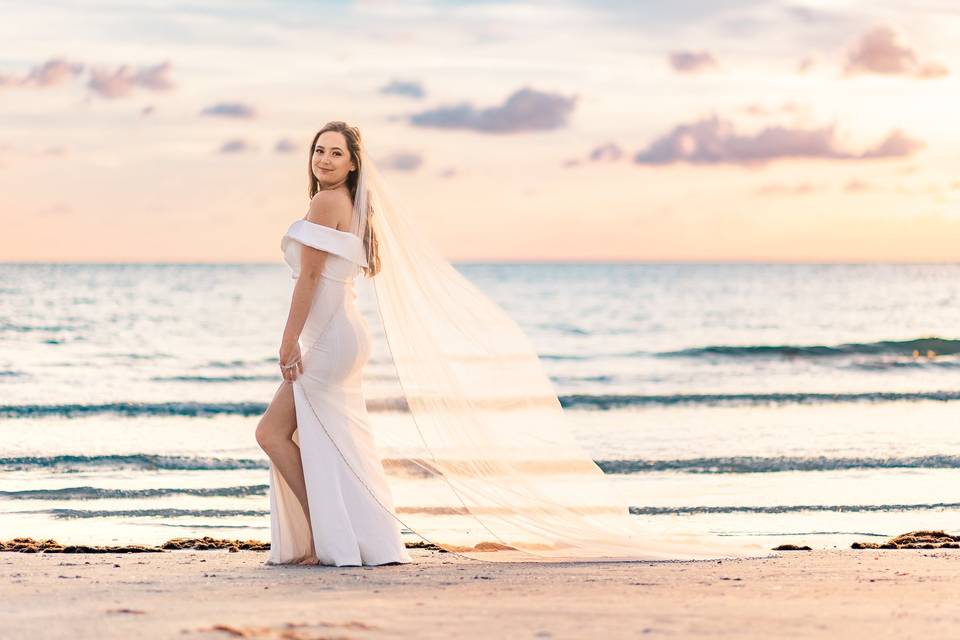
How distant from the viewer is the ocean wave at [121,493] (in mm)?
10234

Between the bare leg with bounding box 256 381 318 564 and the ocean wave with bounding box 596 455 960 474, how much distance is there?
6.15 meters

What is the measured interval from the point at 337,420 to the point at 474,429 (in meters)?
0.76

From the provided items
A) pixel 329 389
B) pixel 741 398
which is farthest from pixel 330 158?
pixel 741 398

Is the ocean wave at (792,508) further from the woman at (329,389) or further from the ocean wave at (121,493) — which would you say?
the woman at (329,389)

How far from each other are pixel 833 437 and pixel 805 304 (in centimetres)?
3961

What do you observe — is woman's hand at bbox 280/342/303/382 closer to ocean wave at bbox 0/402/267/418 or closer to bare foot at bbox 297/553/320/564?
bare foot at bbox 297/553/320/564

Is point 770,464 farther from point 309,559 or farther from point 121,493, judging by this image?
point 309,559

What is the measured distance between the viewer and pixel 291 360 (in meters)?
6.24

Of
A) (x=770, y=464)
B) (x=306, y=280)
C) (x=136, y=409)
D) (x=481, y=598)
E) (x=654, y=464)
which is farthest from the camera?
(x=136, y=409)

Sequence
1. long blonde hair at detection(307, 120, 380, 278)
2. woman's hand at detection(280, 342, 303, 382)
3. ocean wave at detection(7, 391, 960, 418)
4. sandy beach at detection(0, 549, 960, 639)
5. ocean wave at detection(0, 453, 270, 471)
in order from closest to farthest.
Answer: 1. sandy beach at detection(0, 549, 960, 639)
2. woman's hand at detection(280, 342, 303, 382)
3. long blonde hair at detection(307, 120, 380, 278)
4. ocean wave at detection(0, 453, 270, 471)
5. ocean wave at detection(7, 391, 960, 418)

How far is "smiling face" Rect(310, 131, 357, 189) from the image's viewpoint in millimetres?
6297

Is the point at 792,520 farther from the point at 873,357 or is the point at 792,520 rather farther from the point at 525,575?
the point at 873,357

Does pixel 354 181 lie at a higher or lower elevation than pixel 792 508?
higher

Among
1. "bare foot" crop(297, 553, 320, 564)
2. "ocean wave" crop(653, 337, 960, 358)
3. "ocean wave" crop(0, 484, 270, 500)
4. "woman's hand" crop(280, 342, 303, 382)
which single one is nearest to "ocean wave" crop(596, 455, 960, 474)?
"ocean wave" crop(0, 484, 270, 500)
